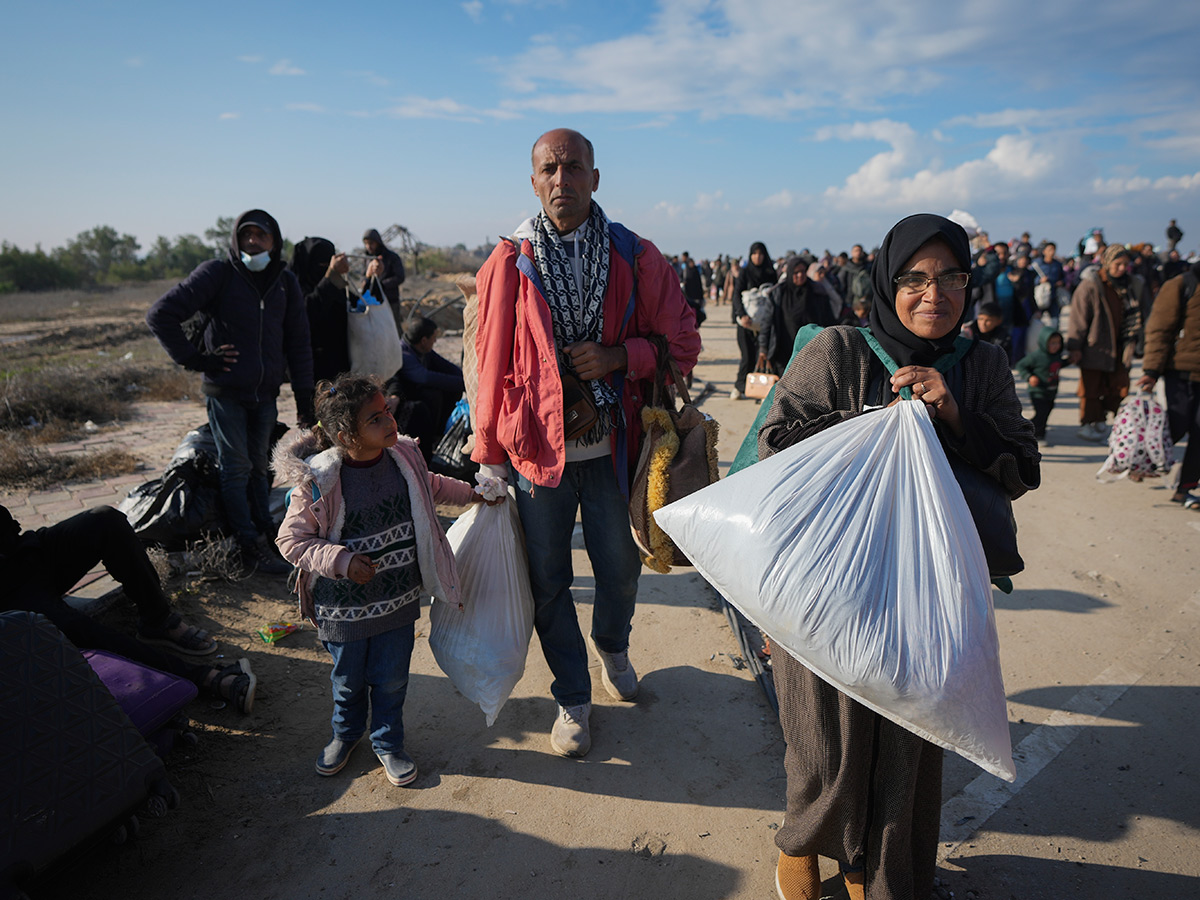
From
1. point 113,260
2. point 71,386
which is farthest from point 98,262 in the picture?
point 71,386

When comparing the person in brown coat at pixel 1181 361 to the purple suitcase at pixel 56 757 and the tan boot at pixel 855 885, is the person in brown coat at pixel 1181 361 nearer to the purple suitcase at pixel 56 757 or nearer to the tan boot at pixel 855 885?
the tan boot at pixel 855 885

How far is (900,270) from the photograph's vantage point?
1.75 metres

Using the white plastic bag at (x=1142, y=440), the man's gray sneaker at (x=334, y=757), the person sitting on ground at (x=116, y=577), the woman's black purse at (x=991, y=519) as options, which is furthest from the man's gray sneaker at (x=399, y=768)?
the white plastic bag at (x=1142, y=440)

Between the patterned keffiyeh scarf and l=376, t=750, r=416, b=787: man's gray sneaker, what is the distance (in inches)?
52.9

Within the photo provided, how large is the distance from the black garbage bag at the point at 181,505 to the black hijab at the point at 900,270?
377 cm

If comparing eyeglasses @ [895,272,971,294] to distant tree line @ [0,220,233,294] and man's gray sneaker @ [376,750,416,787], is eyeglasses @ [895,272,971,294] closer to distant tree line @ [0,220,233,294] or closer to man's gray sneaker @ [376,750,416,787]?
man's gray sneaker @ [376,750,416,787]

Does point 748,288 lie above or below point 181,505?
above

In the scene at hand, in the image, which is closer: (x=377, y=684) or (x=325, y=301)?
(x=377, y=684)

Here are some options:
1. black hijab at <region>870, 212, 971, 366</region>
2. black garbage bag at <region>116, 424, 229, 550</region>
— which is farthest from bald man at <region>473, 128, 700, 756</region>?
black garbage bag at <region>116, 424, 229, 550</region>

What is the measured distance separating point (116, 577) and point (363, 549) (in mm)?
1448

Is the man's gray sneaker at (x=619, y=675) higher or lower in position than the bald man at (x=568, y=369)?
lower

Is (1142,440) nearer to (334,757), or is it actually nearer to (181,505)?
(334,757)

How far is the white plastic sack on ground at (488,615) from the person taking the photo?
2.51m

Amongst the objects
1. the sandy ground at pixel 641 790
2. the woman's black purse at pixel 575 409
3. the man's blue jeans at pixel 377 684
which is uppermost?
the woman's black purse at pixel 575 409
